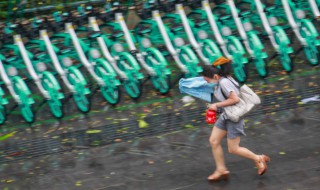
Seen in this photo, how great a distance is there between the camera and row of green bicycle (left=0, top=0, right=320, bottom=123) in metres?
11.0

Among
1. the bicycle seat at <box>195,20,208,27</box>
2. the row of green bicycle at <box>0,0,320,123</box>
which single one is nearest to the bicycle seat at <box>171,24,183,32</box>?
the row of green bicycle at <box>0,0,320,123</box>

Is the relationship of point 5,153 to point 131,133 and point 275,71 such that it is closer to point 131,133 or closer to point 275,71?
point 131,133

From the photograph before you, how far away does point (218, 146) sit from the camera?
26.7 feet

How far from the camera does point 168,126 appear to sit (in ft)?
33.9

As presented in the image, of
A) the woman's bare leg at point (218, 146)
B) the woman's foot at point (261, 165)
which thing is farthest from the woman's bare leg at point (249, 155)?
the woman's bare leg at point (218, 146)

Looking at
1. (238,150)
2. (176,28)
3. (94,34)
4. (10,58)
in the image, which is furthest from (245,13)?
(238,150)

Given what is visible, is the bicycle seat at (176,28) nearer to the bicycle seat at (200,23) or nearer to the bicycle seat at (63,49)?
the bicycle seat at (200,23)

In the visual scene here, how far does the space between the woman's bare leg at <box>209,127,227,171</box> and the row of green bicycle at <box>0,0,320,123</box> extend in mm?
3223

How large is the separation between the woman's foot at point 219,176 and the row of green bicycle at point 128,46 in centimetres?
328

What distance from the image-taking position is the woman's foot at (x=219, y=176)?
821 centimetres

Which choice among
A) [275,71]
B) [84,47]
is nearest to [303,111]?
[275,71]

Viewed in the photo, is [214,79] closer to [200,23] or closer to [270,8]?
[200,23]

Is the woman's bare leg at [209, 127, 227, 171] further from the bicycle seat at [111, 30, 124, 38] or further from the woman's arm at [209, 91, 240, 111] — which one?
the bicycle seat at [111, 30, 124, 38]

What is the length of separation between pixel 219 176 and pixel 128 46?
164 inches
